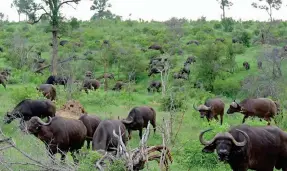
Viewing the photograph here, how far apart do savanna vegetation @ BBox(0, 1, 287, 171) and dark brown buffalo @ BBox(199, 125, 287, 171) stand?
0.91 meters

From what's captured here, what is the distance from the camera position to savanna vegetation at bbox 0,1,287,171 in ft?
36.6

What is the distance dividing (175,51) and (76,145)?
2984 centimetres

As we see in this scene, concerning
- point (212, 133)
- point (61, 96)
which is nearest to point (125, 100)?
point (61, 96)

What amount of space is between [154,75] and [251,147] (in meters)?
26.0

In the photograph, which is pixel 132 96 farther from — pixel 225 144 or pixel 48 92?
pixel 225 144

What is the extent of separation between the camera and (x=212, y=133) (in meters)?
10.5

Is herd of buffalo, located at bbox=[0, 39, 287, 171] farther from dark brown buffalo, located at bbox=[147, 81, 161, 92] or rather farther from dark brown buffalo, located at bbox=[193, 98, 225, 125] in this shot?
dark brown buffalo, located at bbox=[147, 81, 161, 92]

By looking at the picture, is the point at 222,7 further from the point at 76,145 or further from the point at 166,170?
the point at 166,170

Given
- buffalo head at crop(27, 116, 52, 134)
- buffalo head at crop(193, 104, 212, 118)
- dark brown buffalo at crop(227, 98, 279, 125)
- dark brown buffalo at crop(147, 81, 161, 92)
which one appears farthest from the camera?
dark brown buffalo at crop(147, 81, 161, 92)

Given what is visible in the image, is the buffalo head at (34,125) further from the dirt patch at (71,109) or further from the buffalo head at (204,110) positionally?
the buffalo head at (204,110)

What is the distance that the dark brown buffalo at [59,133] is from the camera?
35.2 ft

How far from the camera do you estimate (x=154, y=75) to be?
34.4 m

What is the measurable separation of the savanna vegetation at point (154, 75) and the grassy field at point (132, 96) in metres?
0.02

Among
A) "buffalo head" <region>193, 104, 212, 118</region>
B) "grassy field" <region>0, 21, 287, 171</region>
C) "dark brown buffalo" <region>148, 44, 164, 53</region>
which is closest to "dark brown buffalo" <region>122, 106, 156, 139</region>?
"grassy field" <region>0, 21, 287, 171</region>
